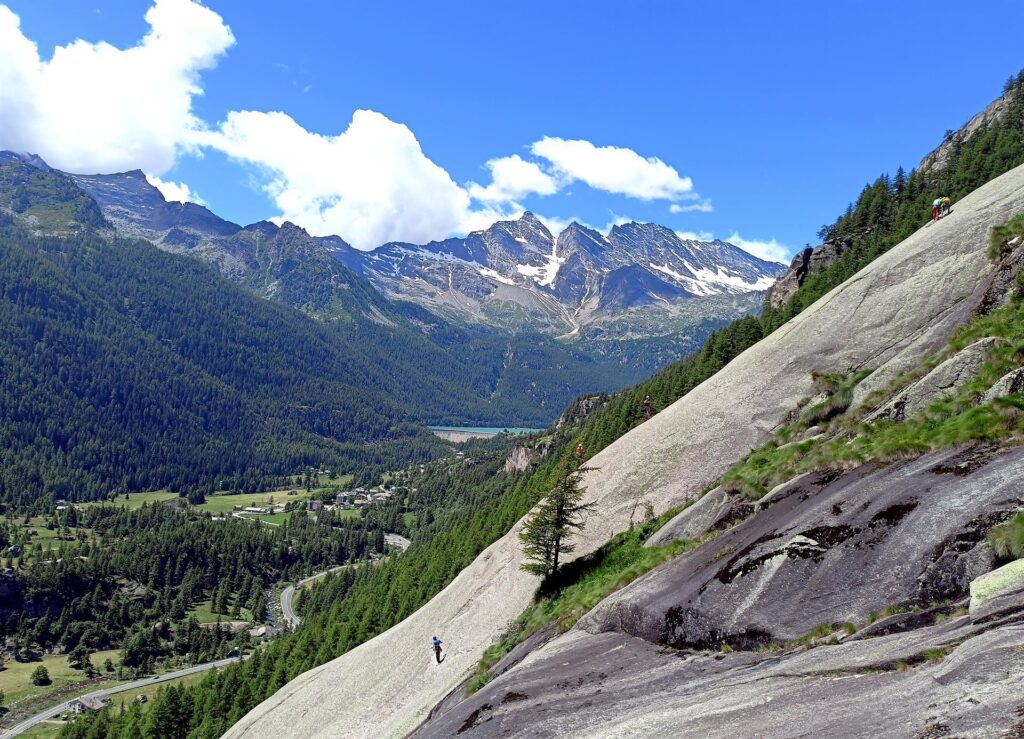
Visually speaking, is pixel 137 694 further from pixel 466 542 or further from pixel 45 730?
pixel 466 542

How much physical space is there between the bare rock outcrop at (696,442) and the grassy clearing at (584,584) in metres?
3.42

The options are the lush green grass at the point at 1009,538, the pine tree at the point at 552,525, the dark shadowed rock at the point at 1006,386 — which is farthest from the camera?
the pine tree at the point at 552,525

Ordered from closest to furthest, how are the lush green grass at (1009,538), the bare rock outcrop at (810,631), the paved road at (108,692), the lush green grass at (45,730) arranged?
the bare rock outcrop at (810,631) < the lush green grass at (1009,538) < the lush green grass at (45,730) < the paved road at (108,692)

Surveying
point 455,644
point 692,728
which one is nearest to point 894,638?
point 692,728

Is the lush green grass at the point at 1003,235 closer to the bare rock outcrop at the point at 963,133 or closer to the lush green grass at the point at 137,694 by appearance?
the bare rock outcrop at the point at 963,133

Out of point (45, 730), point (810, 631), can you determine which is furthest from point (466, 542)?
point (45, 730)

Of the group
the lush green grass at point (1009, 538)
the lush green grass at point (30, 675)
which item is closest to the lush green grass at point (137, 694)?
the lush green grass at point (30, 675)

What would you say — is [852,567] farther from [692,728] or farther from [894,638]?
[692,728]

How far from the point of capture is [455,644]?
144 feet

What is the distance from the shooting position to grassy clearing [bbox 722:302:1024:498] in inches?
837

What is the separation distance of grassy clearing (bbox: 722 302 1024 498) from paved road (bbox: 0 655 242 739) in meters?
128

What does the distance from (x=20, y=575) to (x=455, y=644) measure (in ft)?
727

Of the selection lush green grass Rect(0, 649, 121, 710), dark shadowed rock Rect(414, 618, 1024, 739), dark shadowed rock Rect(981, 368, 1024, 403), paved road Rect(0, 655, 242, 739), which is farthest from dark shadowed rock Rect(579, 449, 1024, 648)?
lush green grass Rect(0, 649, 121, 710)

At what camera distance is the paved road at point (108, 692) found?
5000 inches
